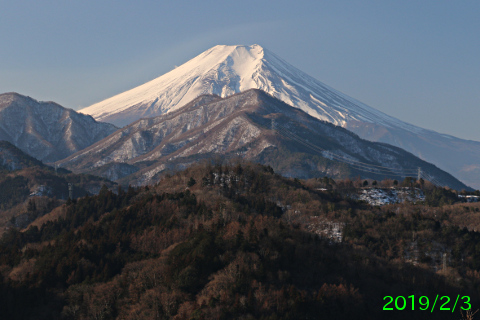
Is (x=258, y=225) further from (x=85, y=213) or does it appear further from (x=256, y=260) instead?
(x=85, y=213)

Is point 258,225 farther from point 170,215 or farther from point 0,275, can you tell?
point 0,275

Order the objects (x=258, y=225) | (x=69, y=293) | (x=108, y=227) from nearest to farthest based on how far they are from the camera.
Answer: (x=69, y=293) → (x=258, y=225) → (x=108, y=227)

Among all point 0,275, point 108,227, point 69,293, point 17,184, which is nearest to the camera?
point 69,293

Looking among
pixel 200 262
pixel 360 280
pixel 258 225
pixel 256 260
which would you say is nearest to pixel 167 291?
pixel 200 262

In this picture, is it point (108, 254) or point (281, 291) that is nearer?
point (281, 291)

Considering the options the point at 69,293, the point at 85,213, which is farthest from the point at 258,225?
the point at 85,213

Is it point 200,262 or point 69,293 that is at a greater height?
point 200,262
